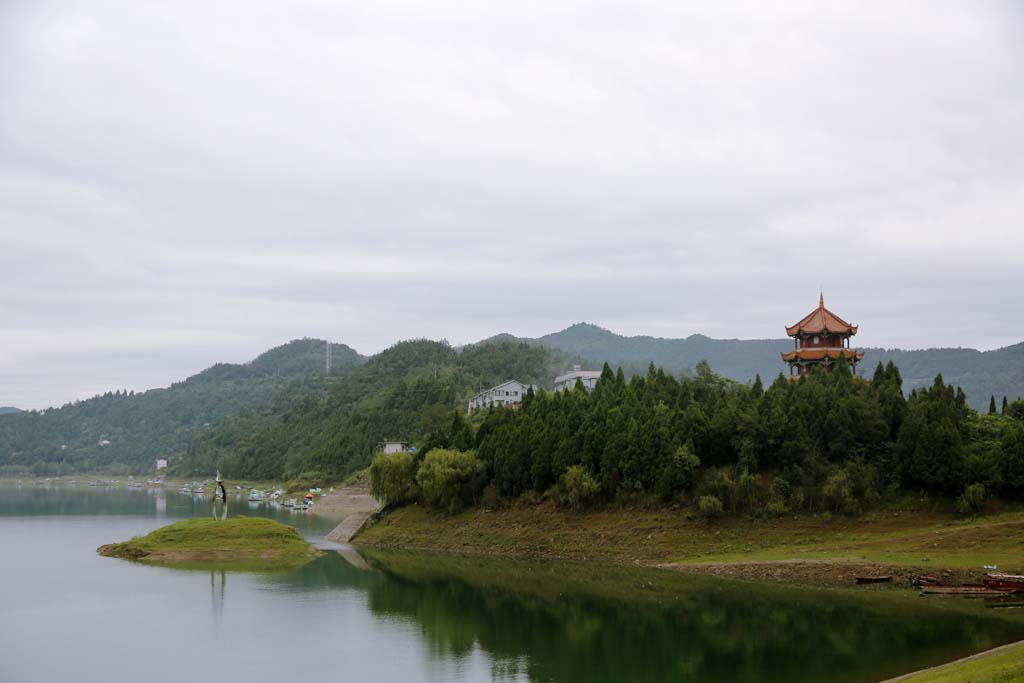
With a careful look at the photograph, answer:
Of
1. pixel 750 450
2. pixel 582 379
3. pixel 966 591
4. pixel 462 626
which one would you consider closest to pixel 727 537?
pixel 750 450

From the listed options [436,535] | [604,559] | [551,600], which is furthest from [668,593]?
[436,535]

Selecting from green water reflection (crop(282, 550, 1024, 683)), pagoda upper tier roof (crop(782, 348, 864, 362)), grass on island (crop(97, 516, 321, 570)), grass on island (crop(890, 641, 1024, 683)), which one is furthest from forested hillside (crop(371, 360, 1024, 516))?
grass on island (crop(890, 641, 1024, 683))

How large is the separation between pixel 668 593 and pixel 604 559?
1042 centimetres

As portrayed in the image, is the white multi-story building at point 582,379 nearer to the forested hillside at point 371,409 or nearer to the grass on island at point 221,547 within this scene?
the forested hillside at point 371,409

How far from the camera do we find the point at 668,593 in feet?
152

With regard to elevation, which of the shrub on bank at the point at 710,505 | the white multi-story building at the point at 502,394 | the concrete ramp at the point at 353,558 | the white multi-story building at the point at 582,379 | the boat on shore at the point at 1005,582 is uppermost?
the white multi-story building at the point at 582,379

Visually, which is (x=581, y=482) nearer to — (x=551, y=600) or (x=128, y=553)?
(x=551, y=600)

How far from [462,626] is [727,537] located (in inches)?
767

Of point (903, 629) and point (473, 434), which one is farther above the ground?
point (473, 434)

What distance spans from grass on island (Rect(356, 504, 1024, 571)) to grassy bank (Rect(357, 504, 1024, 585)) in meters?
0.05

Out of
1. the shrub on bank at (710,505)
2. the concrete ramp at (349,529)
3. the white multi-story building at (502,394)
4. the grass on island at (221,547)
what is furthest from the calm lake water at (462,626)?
the white multi-story building at (502,394)

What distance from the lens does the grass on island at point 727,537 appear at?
1859 inches

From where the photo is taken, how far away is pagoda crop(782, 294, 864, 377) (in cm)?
6944

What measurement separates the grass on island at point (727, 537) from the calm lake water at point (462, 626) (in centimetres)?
262
